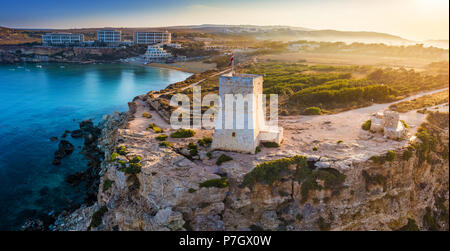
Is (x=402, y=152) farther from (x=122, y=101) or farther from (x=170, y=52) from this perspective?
(x=170, y=52)

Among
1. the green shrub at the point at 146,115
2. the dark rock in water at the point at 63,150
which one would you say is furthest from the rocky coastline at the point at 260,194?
the dark rock in water at the point at 63,150

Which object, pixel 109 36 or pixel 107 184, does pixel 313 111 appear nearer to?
pixel 107 184

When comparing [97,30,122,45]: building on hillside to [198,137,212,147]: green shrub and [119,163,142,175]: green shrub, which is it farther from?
[119,163,142,175]: green shrub

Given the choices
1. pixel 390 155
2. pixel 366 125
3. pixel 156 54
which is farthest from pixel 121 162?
pixel 156 54

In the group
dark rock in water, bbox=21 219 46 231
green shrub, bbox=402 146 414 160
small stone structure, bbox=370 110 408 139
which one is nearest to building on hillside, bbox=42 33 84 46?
dark rock in water, bbox=21 219 46 231

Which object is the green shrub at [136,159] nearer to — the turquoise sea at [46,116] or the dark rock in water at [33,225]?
the dark rock in water at [33,225]

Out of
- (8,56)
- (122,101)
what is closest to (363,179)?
(122,101)

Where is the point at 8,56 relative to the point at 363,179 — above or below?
above
